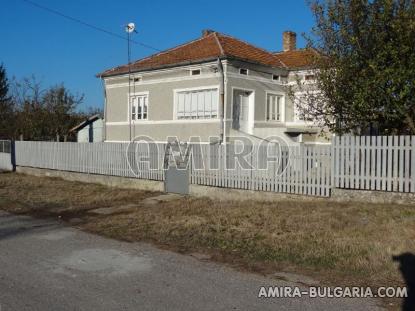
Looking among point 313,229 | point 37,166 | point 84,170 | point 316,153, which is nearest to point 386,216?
point 313,229

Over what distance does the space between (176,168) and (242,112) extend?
24.1 ft

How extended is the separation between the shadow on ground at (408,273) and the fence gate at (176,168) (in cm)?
789

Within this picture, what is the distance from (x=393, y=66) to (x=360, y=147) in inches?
80.7

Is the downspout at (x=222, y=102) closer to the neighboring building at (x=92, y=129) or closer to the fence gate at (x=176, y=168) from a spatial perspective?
the fence gate at (x=176, y=168)

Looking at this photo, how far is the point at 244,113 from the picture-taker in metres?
20.5

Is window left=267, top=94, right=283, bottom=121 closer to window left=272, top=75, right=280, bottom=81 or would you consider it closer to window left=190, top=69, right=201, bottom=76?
window left=272, top=75, right=280, bottom=81

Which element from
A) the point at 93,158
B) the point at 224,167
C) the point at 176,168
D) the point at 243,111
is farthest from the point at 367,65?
the point at 93,158

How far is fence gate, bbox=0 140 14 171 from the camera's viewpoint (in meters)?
22.7

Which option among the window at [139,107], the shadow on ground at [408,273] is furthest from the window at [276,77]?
the shadow on ground at [408,273]

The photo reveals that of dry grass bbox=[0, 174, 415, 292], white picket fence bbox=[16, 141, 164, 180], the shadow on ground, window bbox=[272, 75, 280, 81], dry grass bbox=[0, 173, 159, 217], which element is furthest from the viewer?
window bbox=[272, 75, 280, 81]

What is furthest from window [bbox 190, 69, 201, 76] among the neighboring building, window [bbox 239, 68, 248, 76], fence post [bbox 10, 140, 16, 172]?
the neighboring building

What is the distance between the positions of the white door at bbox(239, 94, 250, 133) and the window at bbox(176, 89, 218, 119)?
130cm

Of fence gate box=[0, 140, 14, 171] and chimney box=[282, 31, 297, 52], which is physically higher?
chimney box=[282, 31, 297, 52]

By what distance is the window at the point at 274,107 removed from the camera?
2155cm
